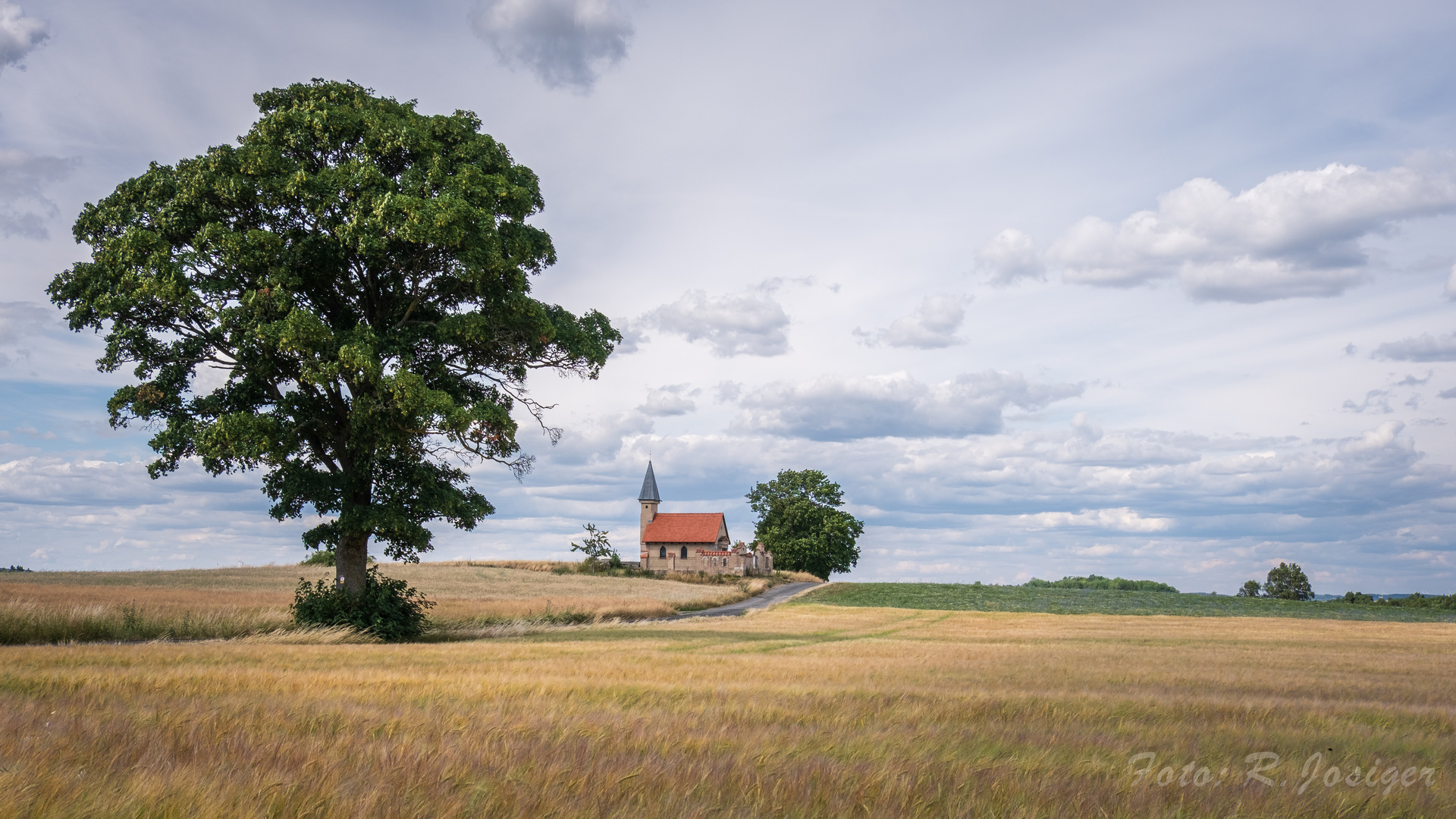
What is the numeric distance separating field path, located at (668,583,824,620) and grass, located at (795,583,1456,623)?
201 cm

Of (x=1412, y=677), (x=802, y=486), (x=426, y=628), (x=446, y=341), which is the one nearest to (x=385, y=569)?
(x=802, y=486)

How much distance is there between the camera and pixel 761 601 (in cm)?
6150

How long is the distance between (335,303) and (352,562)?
7.70 m

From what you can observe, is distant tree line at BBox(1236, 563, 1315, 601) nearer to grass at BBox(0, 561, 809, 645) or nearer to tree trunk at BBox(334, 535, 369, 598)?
grass at BBox(0, 561, 809, 645)

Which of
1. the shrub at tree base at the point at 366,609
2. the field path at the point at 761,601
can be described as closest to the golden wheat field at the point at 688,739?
the shrub at tree base at the point at 366,609

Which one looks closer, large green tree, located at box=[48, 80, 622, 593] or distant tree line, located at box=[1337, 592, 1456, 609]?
large green tree, located at box=[48, 80, 622, 593]

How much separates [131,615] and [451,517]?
8.02 meters

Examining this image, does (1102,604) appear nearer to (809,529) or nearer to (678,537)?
(809,529)

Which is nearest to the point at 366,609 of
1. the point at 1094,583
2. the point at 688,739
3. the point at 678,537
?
the point at 688,739

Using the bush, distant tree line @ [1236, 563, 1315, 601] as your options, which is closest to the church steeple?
the bush

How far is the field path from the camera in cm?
4649

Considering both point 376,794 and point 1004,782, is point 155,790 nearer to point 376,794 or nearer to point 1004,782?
point 376,794

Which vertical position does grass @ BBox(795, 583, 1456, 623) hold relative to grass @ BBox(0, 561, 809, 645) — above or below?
below

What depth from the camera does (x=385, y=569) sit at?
77500mm
